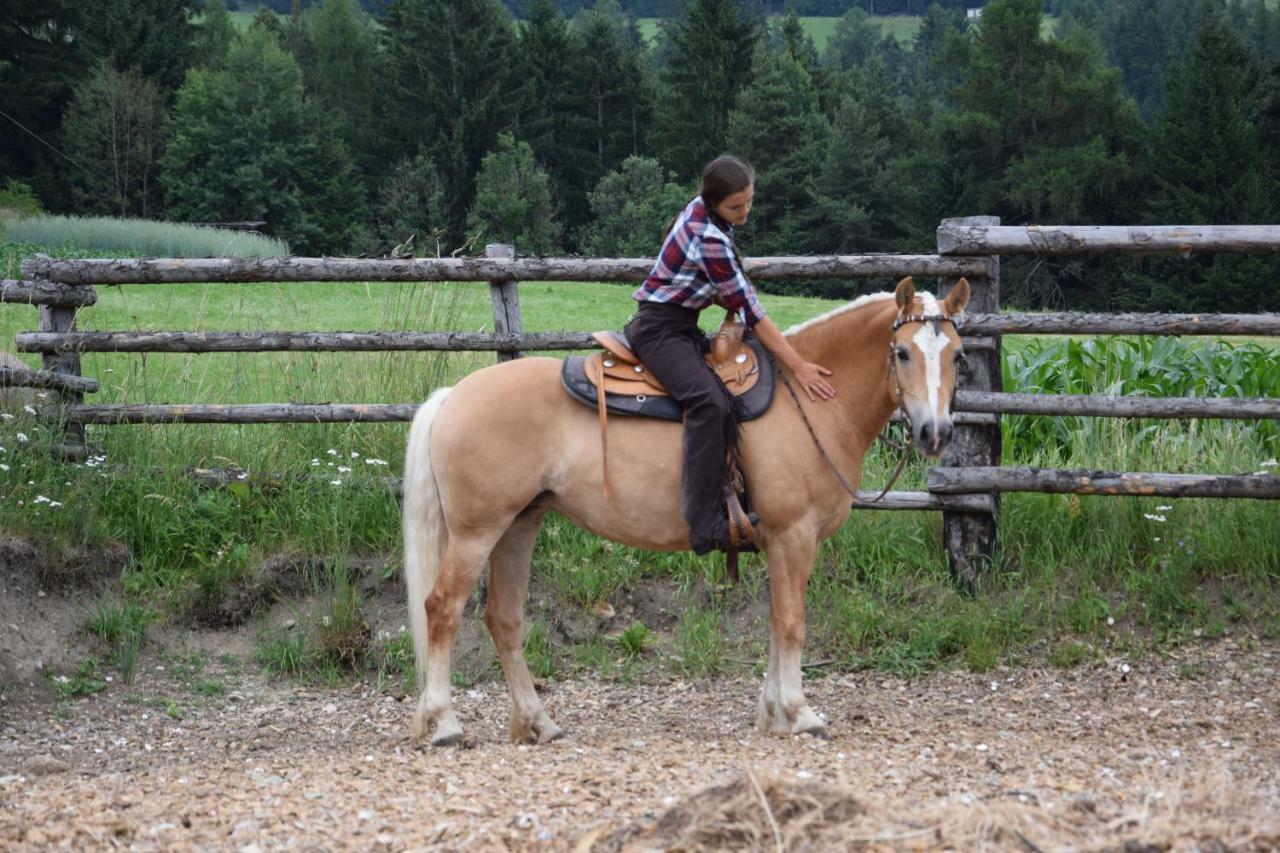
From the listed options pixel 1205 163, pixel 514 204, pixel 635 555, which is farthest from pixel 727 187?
pixel 1205 163

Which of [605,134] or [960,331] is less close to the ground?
[605,134]

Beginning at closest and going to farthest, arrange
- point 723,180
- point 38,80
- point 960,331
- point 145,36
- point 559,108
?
1. point 723,180
2. point 960,331
3. point 38,80
4. point 145,36
5. point 559,108

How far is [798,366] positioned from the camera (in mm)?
5996

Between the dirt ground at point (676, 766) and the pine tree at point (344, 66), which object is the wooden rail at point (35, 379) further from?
the pine tree at point (344, 66)

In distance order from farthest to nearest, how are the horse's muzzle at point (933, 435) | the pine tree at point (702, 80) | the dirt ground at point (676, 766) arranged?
the pine tree at point (702, 80)
the horse's muzzle at point (933, 435)
the dirt ground at point (676, 766)

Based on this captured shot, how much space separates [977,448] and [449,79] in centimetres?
5689

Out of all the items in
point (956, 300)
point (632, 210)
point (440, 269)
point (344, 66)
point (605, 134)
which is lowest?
point (956, 300)

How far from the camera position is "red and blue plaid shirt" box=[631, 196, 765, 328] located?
19.0 ft

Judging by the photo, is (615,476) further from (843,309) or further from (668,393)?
(843,309)

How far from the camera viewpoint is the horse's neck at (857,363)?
6.01 metres

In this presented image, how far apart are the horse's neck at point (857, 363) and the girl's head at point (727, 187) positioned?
26.7 inches

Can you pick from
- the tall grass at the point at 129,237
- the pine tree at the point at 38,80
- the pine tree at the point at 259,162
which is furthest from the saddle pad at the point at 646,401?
the pine tree at the point at 38,80

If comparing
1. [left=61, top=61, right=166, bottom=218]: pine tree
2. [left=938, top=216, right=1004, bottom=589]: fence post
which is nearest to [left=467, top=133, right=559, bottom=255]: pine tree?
[left=61, top=61, right=166, bottom=218]: pine tree

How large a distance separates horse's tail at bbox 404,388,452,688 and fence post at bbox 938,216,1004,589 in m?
3.27
